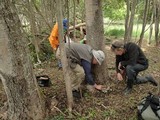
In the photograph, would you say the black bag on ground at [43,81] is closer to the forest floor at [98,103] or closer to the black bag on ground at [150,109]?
the forest floor at [98,103]

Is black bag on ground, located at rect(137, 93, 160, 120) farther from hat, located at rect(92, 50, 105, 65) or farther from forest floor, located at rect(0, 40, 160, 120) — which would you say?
hat, located at rect(92, 50, 105, 65)

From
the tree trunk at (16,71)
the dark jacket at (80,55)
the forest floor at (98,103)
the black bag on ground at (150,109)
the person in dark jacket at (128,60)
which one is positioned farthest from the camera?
the person in dark jacket at (128,60)

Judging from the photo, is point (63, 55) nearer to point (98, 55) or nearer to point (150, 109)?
point (98, 55)

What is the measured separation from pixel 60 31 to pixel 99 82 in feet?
5.97

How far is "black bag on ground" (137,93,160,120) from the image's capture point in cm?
357

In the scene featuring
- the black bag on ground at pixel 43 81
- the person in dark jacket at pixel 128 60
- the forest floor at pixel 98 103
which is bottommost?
the forest floor at pixel 98 103

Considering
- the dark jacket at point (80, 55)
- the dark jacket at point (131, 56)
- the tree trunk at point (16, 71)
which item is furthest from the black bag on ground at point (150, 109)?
the tree trunk at point (16, 71)

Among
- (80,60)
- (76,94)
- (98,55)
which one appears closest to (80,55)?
(80,60)

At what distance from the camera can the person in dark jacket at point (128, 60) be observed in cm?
457

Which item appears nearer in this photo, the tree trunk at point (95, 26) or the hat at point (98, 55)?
the hat at point (98, 55)

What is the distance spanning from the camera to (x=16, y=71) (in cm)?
339

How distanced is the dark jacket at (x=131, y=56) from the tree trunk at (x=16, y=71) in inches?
78.3

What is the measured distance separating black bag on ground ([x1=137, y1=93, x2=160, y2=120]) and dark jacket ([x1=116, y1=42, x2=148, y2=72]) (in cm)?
109

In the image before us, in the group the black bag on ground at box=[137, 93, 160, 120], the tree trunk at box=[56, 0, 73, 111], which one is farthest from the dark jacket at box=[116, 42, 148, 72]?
the tree trunk at box=[56, 0, 73, 111]
